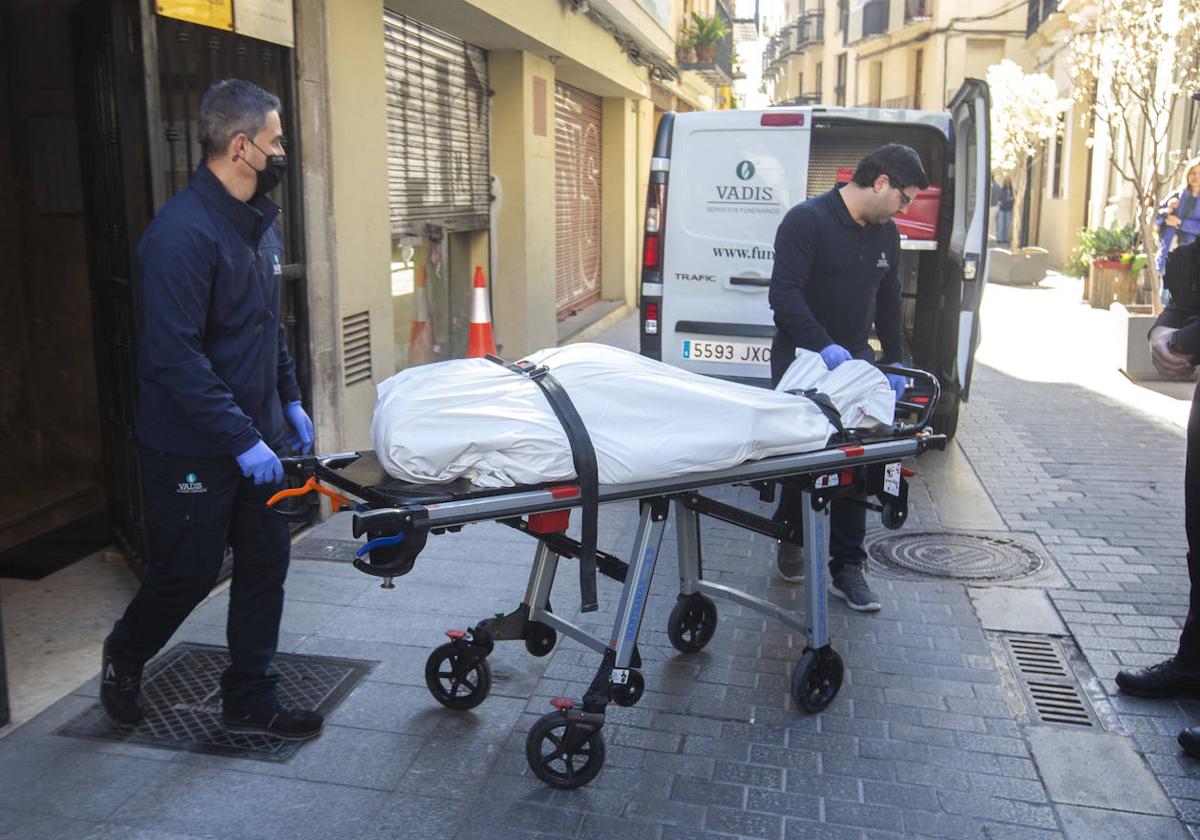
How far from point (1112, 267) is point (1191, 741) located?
14033 mm

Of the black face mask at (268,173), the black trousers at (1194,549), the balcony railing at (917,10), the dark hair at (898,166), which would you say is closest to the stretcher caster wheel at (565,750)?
the black face mask at (268,173)

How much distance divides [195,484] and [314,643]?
4.27ft

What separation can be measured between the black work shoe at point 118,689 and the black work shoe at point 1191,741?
11.3ft

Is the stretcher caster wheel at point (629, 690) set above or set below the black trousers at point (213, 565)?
below

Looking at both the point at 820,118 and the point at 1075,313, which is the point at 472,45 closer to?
the point at 820,118

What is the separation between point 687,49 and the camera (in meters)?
21.6

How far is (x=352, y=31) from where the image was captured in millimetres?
6613

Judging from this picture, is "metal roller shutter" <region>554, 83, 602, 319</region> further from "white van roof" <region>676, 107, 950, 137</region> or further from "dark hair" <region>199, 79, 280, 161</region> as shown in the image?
"dark hair" <region>199, 79, 280, 161</region>

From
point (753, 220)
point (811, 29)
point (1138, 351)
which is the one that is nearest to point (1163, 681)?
point (753, 220)

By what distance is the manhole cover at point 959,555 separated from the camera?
571 centimetres

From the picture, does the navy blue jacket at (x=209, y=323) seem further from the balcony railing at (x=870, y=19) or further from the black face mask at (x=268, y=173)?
the balcony railing at (x=870, y=19)

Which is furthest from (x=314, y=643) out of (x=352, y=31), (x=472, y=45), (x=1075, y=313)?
(x=1075, y=313)

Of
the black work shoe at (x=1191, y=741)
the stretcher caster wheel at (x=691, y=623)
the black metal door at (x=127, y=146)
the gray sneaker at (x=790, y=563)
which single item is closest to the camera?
the black work shoe at (x=1191, y=741)

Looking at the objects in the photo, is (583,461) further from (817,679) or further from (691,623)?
(691,623)
